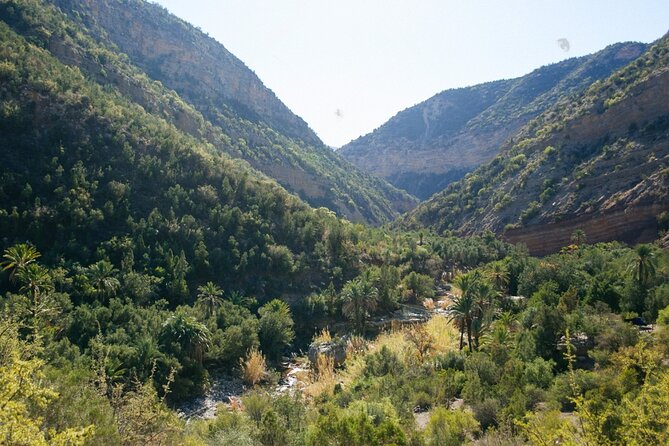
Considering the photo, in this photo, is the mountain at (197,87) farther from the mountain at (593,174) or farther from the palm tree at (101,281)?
the palm tree at (101,281)

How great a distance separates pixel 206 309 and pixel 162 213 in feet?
51.7

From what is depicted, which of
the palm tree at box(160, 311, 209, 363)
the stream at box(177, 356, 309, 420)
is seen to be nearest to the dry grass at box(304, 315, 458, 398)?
the stream at box(177, 356, 309, 420)

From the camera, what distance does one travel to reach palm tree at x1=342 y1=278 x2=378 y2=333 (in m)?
44.5

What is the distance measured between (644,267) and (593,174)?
3692 cm

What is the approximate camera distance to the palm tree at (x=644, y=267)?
34812 mm

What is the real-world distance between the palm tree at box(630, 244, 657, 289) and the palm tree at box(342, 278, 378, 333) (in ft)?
72.9

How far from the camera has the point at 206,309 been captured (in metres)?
41.2

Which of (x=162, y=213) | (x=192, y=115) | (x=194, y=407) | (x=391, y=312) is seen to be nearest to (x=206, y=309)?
(x=194, y=407)

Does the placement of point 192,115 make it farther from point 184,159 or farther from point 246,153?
point 184,159

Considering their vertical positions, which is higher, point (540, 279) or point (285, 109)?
point (285, 109)

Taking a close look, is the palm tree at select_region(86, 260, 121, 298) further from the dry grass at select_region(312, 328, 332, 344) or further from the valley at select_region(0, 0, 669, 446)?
the dry grass at select_region(312, 328, 332, 344)

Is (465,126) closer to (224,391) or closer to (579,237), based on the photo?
(579,237)

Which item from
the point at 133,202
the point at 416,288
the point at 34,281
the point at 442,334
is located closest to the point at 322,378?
the point at 442,334

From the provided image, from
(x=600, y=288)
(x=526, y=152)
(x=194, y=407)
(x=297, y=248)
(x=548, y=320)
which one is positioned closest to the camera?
(x=548, y=320)
